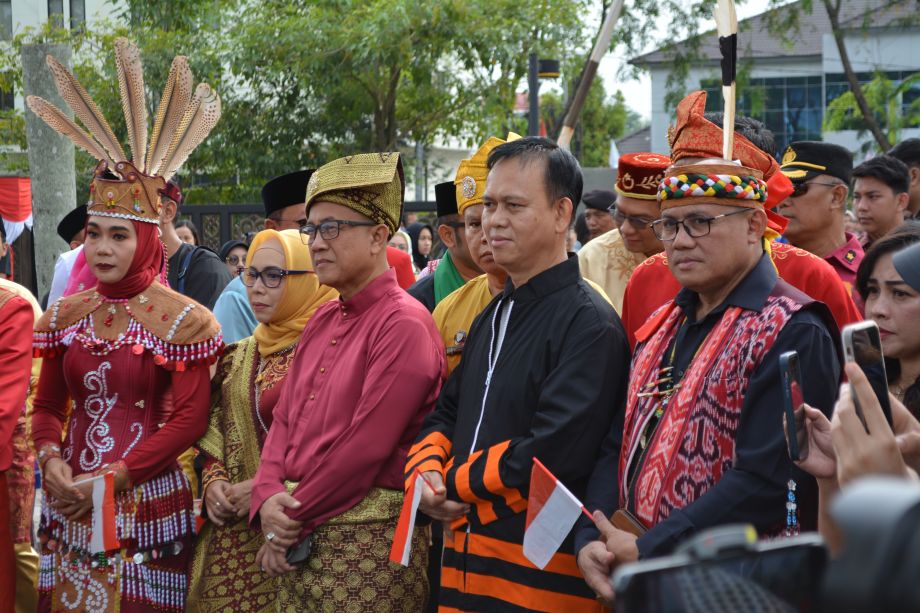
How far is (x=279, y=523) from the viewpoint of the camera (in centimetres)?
367

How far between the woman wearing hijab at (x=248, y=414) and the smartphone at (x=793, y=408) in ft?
7.68

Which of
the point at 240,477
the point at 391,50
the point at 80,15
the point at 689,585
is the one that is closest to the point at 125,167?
the point at 240,477

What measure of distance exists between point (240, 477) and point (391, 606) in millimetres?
919

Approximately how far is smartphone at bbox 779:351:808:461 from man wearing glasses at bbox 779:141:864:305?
8.73 ft

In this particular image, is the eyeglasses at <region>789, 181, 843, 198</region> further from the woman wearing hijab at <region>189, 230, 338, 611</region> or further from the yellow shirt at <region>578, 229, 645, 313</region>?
the woman wearing hijab at <region>189, 230, 338, 611</region>

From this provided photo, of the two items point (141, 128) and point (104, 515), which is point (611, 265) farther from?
point (104, 515)

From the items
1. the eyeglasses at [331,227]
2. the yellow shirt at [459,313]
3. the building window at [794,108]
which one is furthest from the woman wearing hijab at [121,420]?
the building window at [794,108]

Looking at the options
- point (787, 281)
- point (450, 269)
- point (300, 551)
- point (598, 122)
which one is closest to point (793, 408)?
point (787, 281)

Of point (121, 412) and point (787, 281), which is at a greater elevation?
point (787, 281)

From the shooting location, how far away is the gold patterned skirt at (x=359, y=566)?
367 centimetres

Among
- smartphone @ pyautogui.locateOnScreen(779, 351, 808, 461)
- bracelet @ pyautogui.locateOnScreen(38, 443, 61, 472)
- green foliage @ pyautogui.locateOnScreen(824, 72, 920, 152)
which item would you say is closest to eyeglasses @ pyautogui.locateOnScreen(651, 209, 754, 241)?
smartphone @ pyautogui.locateOnScreen(779, 351, 808, 461)

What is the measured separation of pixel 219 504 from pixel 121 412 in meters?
0.55

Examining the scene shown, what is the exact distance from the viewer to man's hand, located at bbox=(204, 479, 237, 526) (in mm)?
4113

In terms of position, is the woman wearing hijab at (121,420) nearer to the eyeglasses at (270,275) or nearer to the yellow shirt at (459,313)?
the eyeglasses at (270,275)
